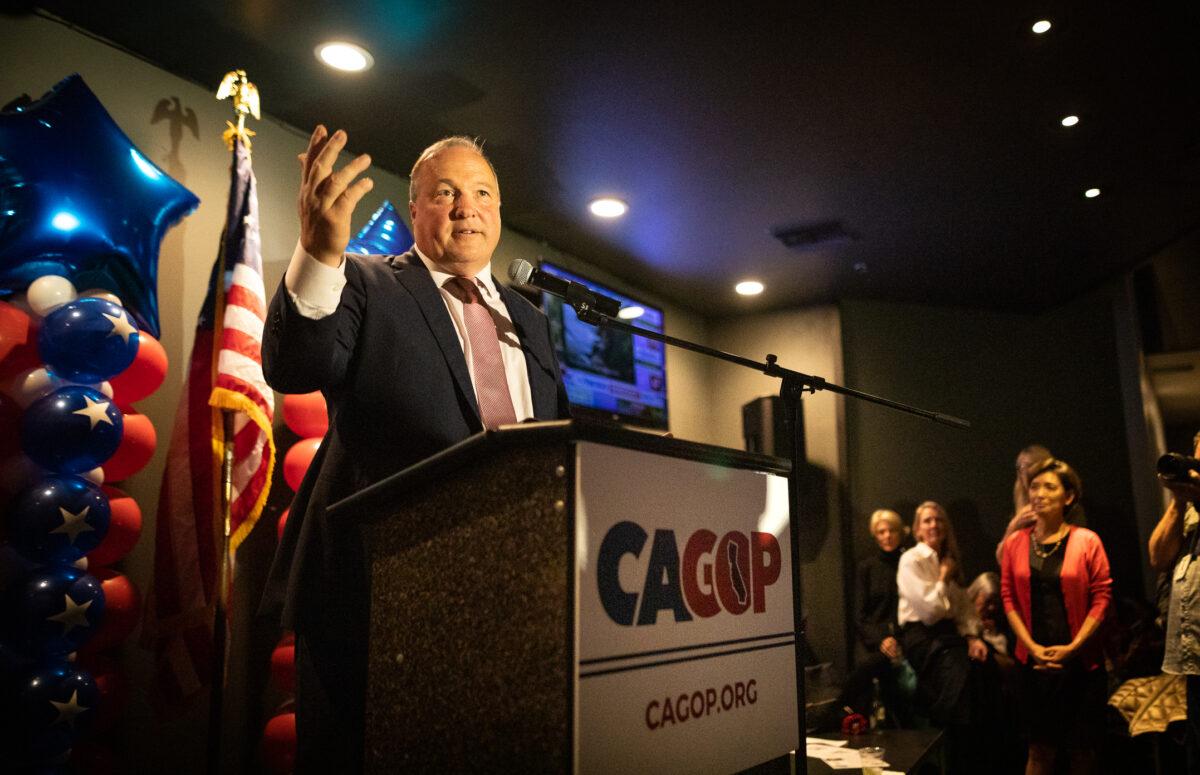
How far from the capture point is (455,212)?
1.72 metres

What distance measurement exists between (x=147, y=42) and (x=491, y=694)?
3.66 meters

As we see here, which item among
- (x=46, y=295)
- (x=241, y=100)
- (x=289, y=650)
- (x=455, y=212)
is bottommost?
(x=289, y=650)

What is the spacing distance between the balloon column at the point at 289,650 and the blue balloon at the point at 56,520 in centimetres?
65

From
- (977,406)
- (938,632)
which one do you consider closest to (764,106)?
(938,632)

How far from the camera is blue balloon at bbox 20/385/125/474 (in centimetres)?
252

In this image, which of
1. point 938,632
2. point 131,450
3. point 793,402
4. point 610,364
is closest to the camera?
point 793,402

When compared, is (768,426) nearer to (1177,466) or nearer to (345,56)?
(1177,466)

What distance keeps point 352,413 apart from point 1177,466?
130 inches

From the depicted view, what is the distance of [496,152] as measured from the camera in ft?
15.4

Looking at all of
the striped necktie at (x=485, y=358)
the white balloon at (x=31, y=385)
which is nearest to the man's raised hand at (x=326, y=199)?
the striped necktie at (x=485, y=358)

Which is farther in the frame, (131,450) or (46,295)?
(131,450)

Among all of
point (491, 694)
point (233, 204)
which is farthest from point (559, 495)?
point (233, 204)

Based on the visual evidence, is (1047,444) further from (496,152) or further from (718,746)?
(718,746)

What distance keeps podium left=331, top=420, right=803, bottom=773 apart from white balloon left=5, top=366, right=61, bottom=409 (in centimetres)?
185
